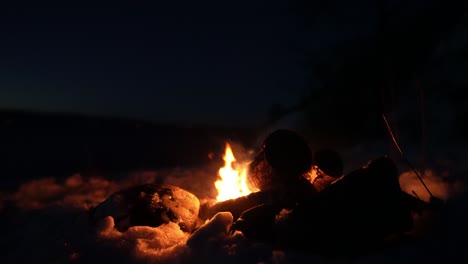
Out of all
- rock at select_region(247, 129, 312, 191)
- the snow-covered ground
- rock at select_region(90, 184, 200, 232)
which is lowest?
the snow-covered ground

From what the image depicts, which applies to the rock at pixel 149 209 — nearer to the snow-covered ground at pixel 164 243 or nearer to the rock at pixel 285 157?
the snow-covered ground at pixel 164 243

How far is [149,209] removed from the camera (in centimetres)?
631

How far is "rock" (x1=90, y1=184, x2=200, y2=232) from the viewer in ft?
20.4

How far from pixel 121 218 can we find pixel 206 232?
2.11m

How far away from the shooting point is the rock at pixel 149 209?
6220 millimetres

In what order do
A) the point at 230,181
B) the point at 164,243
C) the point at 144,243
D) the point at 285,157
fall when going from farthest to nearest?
the point at 230,181 < the point at 285,157 < the point at 164,243 < the point at 144,243

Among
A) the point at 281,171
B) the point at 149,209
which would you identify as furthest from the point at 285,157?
the point at 149,209

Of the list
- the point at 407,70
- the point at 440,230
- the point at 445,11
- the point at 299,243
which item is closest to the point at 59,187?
the point at 299,243

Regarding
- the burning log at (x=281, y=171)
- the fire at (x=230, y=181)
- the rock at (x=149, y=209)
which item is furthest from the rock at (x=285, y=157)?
the rock at (x=149, y=209)

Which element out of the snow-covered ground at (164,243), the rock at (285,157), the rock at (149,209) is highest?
the rock at (285,157)

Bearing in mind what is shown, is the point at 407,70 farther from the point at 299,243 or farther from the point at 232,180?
the point at 299,243

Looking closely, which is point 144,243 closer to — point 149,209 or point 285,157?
point 149,209

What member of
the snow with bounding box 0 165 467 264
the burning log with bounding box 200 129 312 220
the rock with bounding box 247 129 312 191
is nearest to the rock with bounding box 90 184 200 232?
the snow with bounding box 0 165 467 264

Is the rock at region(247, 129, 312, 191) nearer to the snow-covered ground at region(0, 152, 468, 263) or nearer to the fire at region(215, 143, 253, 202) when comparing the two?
the fire at region(215, 143, 253, 202)
